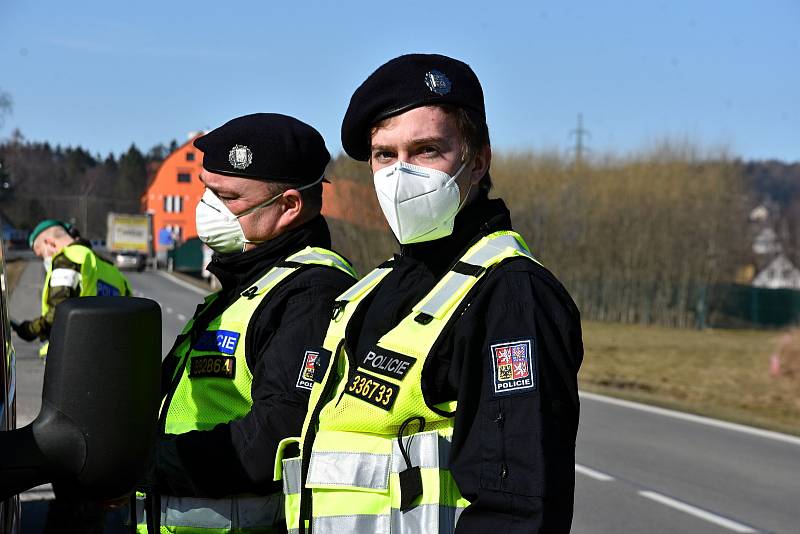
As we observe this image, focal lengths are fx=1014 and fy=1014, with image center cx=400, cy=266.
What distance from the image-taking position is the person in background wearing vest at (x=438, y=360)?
184cm

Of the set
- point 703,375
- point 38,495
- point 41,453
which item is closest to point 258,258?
point 41,453

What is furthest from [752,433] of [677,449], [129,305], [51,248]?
[129,305]

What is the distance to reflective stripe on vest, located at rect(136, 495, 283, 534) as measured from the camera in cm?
274

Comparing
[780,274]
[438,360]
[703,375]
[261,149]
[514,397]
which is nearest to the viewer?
[514,397]

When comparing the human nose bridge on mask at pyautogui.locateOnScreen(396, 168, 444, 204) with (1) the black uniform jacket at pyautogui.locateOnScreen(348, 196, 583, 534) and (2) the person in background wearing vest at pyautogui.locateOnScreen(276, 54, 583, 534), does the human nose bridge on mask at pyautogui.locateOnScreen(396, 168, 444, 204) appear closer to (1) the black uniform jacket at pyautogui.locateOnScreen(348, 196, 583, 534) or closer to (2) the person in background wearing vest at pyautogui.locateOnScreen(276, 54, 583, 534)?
(2) the person in background wearing vest at pyautogui.locateOnScreen(276, 54, 583, 534)

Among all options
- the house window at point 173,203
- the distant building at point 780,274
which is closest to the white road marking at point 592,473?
the distant building at point 780,274

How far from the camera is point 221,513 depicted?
274 cm

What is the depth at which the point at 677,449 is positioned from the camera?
10.6 metres

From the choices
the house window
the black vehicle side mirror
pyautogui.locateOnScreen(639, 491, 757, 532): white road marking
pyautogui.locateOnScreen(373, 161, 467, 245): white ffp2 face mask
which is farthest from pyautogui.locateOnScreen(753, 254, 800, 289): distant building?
the black vehicle side mirror

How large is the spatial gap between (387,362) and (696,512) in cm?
639

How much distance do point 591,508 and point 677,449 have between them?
311 cm

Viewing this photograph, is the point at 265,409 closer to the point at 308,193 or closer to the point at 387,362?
the point at 387,362

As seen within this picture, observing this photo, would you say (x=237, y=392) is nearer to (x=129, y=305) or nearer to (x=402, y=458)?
(x=402, y=458)

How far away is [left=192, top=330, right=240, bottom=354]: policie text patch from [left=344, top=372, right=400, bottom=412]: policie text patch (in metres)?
0.72
